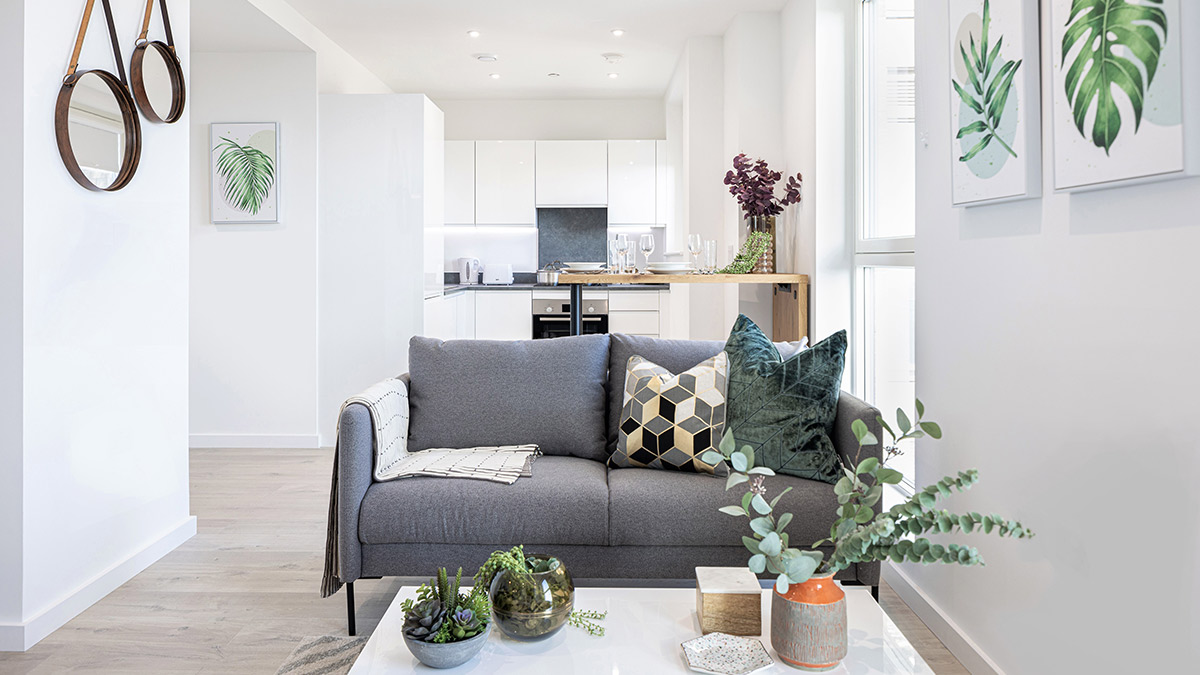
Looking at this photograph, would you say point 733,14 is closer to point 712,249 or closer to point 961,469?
point 712,249

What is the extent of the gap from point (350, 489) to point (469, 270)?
5.35 metres

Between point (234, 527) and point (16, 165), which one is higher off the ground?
point (16, 165)

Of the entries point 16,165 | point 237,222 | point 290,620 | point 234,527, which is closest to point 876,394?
point 290,620

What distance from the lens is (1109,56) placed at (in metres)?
1.65

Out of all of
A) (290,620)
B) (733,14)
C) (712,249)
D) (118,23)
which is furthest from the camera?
(733,14)

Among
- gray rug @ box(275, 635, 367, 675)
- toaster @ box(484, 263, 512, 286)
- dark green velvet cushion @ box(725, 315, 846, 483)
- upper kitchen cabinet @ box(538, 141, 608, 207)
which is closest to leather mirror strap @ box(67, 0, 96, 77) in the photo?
gray rug @ box(275, 635, 367, 675)

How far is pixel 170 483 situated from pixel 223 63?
2.98 m

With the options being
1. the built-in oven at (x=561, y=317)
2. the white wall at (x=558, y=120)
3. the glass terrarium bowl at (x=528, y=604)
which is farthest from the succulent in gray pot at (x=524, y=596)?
the white wall at (x=558, y=120)

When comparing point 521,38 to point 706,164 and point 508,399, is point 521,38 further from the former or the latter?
point 508,399

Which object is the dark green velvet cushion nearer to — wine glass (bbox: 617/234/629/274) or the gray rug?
the gray rug

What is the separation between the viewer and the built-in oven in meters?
7.31

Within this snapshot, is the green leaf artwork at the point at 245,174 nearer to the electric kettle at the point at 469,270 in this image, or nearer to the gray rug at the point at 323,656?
the electric kettle at the point at 469,270

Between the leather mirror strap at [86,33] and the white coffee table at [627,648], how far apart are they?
2.08 m

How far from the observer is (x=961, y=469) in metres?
2.46
